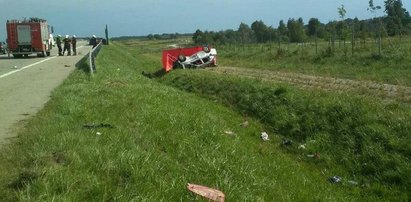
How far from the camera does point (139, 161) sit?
6.50 m

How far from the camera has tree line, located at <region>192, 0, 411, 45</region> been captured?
112 feet

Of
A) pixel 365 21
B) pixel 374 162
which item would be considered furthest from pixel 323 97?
pixel 365 21

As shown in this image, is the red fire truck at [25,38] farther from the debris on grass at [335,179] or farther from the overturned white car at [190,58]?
the debris on grass at [335,179]

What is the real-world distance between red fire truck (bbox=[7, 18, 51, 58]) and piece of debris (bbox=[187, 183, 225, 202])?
37764 mm

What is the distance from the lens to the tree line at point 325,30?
112 ft

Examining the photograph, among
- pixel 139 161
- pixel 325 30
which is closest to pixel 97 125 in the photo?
pixel 139 161

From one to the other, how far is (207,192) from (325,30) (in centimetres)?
4465

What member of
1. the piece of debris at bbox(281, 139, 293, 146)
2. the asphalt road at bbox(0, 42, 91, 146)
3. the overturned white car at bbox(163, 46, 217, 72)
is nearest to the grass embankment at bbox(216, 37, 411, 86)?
the overturned white car at bbox(163, 46, 217, 72)

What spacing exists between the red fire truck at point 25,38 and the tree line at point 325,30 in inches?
751

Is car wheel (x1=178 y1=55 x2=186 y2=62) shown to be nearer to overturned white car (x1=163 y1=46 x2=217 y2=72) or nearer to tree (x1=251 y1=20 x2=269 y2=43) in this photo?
Result: overturned white car (x1=163 y1=46 x2=217 y2=72)

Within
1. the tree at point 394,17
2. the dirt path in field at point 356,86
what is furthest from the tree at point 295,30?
the dirt path in field at point 356,86

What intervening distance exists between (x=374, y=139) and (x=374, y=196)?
6.74 ft

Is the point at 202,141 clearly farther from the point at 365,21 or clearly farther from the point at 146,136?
the point at 365,21

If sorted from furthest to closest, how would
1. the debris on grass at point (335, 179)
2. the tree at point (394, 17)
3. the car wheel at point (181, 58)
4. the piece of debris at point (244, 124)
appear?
1. the tree at point (394, 17)
2. the car wheel at point (181, 58)
3. the piece of debris at point (244, 124)
4. the debris on grass at point (335, 179)
